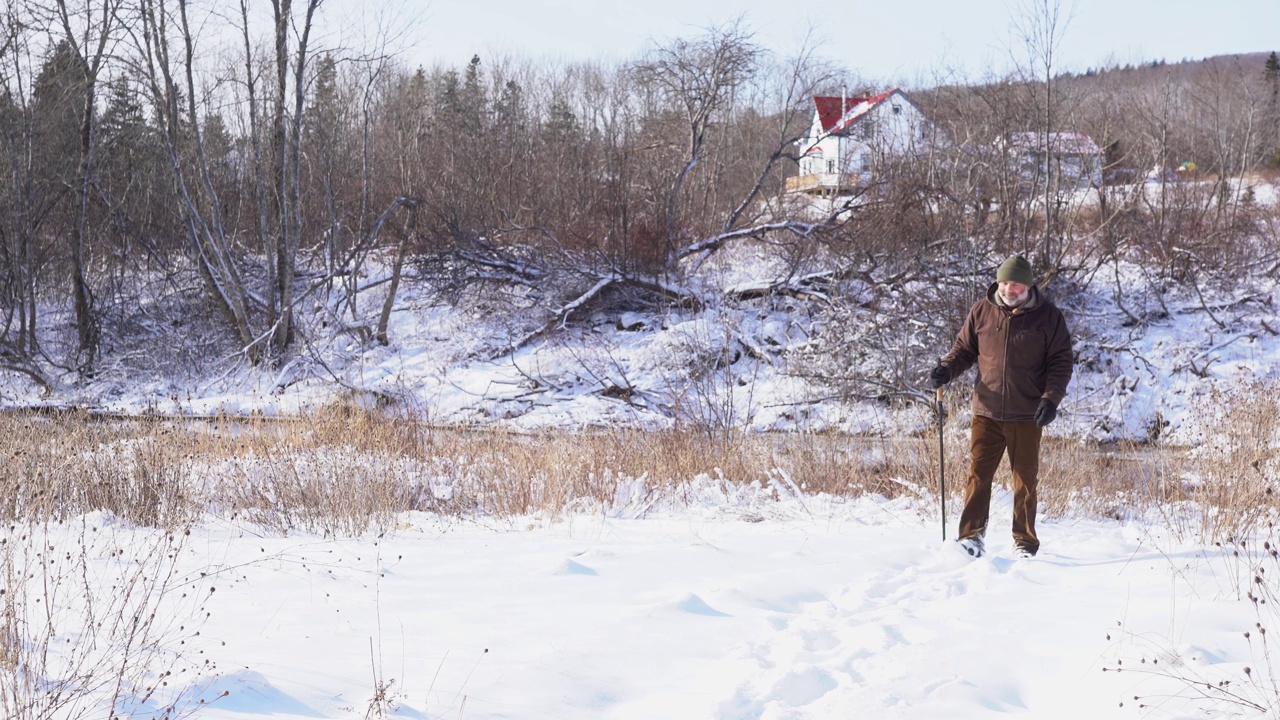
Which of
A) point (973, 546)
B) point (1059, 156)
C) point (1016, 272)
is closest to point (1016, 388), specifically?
point (1016, 272)

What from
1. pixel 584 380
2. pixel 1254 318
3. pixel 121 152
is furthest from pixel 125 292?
pixel 1254 318

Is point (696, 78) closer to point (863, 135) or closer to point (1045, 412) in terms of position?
point (863, 135)

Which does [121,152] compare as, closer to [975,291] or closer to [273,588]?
[975,291]

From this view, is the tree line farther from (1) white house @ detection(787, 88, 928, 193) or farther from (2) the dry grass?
(2) the dry grass

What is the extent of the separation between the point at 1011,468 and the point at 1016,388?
557 millimetres

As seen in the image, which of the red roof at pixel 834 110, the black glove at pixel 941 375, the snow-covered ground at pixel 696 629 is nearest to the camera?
the snow-covered ground at pixel 696 629

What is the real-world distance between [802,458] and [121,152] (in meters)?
19.4

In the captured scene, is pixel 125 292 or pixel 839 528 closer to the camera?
pixel 839 528

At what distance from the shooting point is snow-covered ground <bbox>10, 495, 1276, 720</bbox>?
11.8ft

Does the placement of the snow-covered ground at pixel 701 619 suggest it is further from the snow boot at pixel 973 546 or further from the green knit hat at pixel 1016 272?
the green knit hat at pixel 1016 272

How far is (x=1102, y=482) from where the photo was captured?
33.3 feet

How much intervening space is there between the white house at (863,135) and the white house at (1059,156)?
8.94 ft

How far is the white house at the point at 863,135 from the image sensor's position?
2111 cm

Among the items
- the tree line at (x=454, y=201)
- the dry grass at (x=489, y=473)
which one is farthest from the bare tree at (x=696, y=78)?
the dry grass at (x=489, y=473)
